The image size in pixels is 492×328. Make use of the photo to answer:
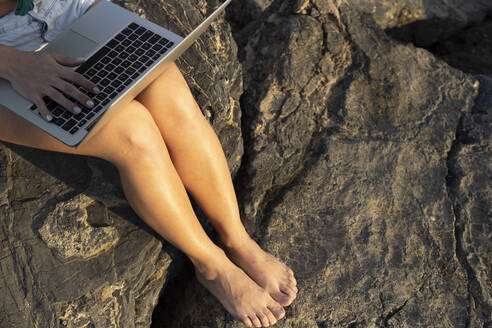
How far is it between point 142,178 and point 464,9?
281 centimetres

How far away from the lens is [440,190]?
2.05 m

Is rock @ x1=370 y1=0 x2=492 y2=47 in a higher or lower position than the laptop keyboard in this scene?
lower

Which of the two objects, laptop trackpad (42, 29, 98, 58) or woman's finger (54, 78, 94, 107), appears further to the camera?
laptop trackpad (42, 29, 98, 58)

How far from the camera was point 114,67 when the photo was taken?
1.65m

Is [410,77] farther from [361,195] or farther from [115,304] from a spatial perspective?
[115,304]

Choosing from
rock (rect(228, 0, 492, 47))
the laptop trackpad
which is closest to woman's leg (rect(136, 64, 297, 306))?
the laptop trackpad

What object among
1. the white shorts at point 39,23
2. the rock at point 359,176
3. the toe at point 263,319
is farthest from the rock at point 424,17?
the toe at point 263,319

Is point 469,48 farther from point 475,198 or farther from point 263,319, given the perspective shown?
point 263,319

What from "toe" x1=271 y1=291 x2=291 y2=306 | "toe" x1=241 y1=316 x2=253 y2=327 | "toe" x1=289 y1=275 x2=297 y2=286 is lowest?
"toe" x1=241 y1=316 x2=253 y2=327

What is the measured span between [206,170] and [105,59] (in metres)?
0.55

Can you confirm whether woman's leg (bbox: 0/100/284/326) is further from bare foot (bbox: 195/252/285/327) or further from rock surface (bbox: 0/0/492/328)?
rock surface (bbox: 0/0/492/328)

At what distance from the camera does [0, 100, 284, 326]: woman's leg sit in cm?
162

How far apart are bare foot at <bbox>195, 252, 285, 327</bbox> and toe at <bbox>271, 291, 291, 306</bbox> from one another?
0.06ft

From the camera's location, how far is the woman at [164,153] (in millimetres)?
1563
